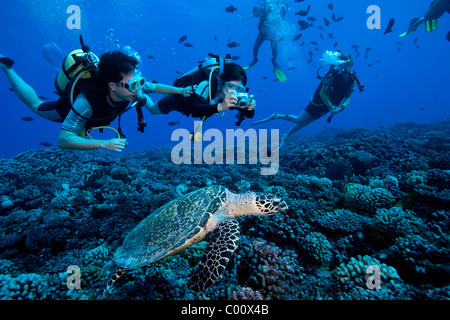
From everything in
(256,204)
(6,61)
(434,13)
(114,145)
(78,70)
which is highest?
(434,13)

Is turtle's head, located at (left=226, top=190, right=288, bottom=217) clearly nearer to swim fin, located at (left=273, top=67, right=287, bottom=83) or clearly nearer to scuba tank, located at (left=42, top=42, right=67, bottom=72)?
scuba tank, located at (left=42, top=42, right=67, bottom=72)

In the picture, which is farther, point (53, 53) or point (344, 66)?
point (344, 66)

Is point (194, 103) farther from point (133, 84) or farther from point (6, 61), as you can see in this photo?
point (6, 61)

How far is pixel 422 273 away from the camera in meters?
2.52

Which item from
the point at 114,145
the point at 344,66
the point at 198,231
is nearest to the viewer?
the point at 114,145

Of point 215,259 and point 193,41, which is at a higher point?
point 193,41

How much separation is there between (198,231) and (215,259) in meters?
0.48

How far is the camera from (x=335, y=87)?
29.1ft

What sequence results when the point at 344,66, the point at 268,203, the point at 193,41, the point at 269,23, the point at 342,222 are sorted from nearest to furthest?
the point at 268,203, the point at 342,222, the point at 344,66, the point at 269,23, the point at 193,41

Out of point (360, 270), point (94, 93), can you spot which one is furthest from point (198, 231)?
point (94, 93)

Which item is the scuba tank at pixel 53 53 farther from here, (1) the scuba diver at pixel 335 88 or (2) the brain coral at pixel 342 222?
(1) the scuba diver at pixel 335 88
